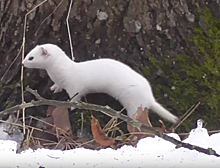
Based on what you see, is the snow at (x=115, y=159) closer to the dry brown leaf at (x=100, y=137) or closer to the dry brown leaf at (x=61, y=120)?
the dry brown leaf at (x=100, y=137)

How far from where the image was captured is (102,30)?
4.85 feet

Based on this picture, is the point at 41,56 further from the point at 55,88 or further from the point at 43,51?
the point at 55,88

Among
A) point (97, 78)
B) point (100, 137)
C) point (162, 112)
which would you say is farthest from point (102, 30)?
point (100, 137)

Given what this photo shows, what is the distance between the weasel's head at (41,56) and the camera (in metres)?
1.37

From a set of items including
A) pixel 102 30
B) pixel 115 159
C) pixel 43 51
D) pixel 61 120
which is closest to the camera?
pixel 115 159

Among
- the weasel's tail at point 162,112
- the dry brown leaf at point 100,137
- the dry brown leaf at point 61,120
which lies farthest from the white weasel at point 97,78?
the dry brown leaf at point 100,137

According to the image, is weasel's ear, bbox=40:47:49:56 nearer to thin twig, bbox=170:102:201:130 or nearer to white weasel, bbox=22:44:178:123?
white weasel, bbox=22:44:178:123

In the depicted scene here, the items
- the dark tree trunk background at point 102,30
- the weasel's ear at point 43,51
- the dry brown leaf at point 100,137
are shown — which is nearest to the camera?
the dry brown leaf at point 100,137

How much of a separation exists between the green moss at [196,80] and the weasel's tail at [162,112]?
69mm

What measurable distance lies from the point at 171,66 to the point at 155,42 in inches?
3.5

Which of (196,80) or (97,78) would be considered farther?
(196,80)

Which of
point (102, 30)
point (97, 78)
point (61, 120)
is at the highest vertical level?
point (102, 30)

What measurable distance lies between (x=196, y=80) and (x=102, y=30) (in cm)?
32

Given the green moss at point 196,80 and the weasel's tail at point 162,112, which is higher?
the green moss at point 196,80
